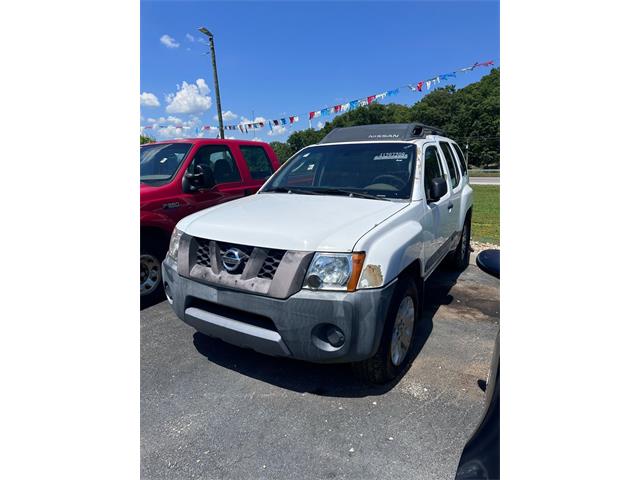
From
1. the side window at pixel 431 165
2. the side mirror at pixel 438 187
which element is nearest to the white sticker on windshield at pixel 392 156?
the side window at pixel 431 165

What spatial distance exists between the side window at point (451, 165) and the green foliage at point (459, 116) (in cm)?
3070

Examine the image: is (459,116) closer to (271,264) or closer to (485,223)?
(485,223)

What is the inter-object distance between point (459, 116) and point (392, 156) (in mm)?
46531

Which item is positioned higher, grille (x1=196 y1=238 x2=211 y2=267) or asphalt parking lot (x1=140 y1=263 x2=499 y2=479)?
grille (x1=196 y1=238 x2=211 y2=267)

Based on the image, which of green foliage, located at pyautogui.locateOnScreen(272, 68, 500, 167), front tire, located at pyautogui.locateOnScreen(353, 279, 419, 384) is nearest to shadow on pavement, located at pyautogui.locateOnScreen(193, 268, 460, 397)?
front tire, located at pyautogui.locateOnScreen(353, 279, 419, 384)

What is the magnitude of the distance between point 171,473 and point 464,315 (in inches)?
125

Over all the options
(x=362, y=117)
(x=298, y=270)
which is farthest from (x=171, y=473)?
(x=362, y=117)

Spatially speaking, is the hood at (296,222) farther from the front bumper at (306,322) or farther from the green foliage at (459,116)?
the green foliage at (459,116)

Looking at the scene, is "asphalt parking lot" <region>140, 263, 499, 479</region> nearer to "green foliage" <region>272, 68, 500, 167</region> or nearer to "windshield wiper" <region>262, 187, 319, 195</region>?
"windshield wiper" <region>262, 187, 319, 195</region>

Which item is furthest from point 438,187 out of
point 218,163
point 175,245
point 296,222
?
point 218,163

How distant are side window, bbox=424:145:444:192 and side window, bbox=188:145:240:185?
8.77ft

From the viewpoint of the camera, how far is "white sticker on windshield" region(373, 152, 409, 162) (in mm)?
3672

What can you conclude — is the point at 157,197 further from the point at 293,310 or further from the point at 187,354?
the point at 293,310

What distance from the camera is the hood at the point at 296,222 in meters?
2.39
